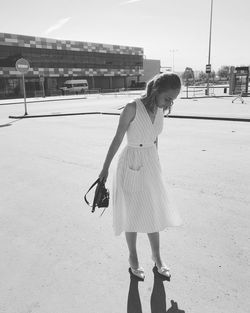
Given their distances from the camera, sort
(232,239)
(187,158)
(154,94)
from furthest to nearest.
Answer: (187,158), (232,239), (154,94)

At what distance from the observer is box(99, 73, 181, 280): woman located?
8.18 ft

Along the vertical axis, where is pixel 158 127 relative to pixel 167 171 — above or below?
above

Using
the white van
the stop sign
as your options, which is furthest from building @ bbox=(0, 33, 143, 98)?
the stop sign

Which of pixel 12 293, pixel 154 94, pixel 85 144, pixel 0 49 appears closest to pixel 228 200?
pixel 154 94

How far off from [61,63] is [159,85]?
6991 centimetres

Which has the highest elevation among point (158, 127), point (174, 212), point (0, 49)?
point (0, 49)

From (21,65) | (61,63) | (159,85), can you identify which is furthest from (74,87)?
(159,85)

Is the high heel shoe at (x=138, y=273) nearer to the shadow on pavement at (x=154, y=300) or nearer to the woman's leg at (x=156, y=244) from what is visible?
the shadow on pavement at (x=154, y=300)

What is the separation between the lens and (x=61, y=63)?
68.2 meters

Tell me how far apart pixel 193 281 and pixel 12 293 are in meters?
1.48

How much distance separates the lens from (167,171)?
5.84m

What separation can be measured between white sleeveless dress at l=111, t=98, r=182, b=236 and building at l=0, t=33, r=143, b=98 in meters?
52.2

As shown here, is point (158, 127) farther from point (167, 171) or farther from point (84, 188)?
point (167, 171)

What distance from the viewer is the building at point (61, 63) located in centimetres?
5803
